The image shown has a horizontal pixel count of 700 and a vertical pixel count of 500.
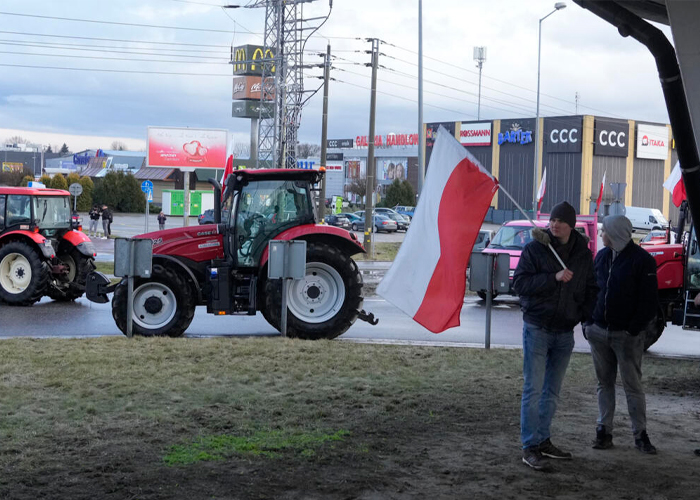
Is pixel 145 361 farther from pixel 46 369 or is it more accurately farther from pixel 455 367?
pixel 455 367

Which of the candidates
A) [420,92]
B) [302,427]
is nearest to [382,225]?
[420,92]

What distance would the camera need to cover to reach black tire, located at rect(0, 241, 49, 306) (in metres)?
16.6

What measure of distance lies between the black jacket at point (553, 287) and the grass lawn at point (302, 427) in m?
1.04

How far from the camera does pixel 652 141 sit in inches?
2953

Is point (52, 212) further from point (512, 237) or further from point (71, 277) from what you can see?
point (512, 237)

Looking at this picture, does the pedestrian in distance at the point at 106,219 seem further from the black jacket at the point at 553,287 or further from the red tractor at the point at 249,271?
the black jacket at the point at 553,287

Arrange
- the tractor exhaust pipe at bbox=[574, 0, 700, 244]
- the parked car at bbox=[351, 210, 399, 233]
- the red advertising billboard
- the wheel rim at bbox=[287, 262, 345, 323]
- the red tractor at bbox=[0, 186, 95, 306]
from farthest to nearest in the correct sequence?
the parked car at bbox=[351, 210, 399, 233], the red advertising billboard, the red tractor at bbox=[0, 186, 95, 306], the wheel rim at bbox=[287, 262, 345, 323], the tractor exhaust pipe at bbox=[574, 0, 700, 244]

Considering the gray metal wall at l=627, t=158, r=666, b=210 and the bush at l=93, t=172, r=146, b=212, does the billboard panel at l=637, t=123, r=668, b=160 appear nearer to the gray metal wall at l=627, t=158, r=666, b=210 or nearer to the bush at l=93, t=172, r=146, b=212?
the gray metal wall at l=627, t=158, r=666, b=210

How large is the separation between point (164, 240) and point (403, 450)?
7395 mm

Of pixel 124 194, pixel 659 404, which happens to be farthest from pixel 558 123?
pixel 659 404

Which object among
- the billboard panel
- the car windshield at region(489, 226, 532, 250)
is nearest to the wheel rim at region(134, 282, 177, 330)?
the car windshield at region(489, 226, 532, 250)

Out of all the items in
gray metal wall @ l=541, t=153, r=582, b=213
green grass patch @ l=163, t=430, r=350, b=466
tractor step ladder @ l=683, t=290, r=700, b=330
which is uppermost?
gray metal wall @ l=541, t=153, r=582, b=213

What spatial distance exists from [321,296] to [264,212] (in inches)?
58.7

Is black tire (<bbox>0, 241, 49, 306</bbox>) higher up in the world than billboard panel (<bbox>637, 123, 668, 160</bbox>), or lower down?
lower down
